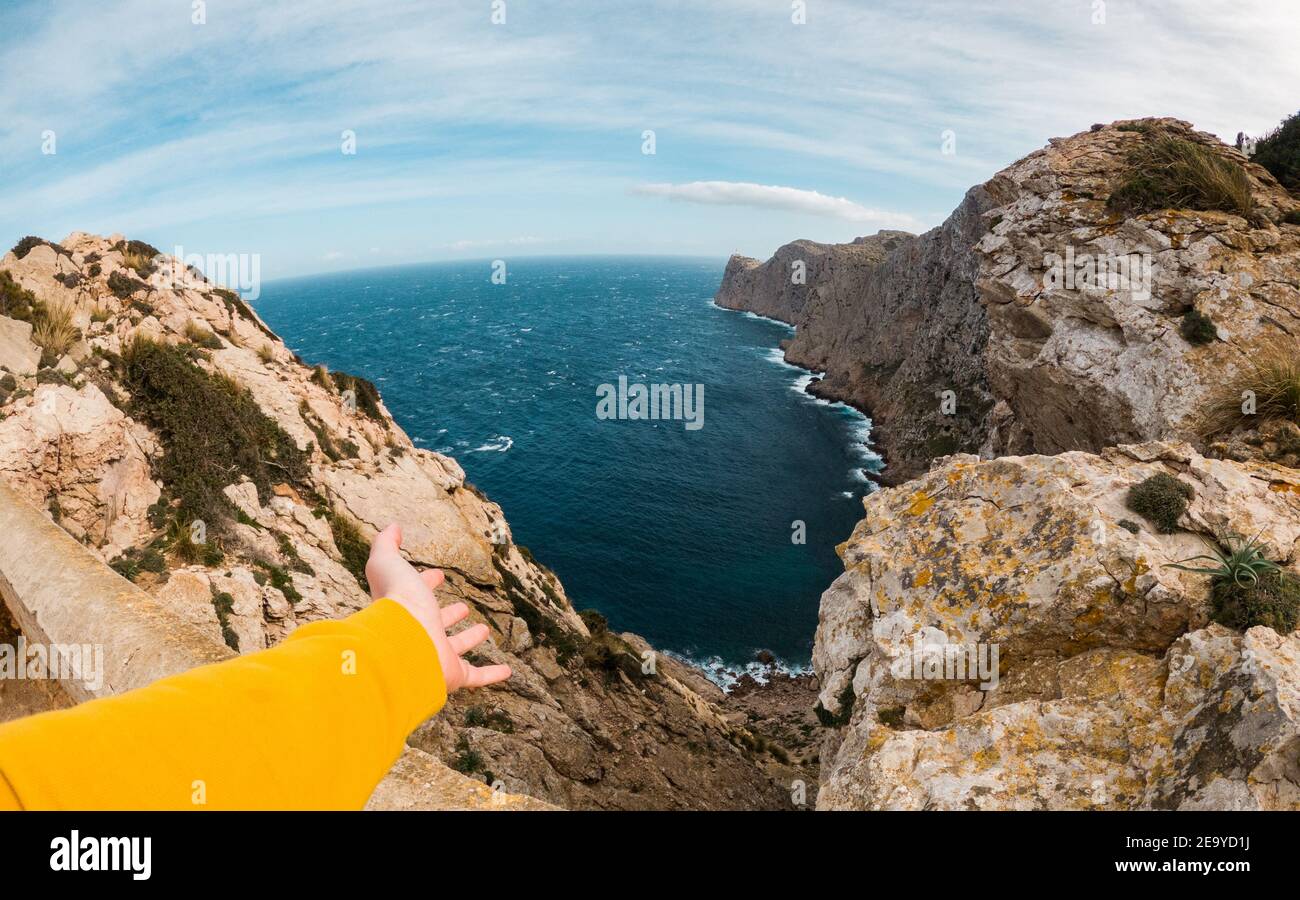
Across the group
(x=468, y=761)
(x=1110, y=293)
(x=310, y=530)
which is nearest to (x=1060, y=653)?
(x=468, y=761)

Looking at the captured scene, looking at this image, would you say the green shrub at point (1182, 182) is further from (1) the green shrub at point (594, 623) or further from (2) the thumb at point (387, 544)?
(1) the green shrub at point (594, 623)

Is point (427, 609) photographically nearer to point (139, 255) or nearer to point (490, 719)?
point (490, 719)

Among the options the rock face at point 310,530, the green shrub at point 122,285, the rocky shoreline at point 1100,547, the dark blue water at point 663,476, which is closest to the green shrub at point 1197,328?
the rocky shoreline at point 1100,547

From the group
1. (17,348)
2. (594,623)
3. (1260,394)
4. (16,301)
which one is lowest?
(594,623)

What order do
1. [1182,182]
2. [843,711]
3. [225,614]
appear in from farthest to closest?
[1182,182] → [225,614] → [843,711]

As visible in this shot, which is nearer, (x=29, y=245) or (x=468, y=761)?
(x=468, y=761)

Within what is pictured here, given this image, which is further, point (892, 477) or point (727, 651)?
point (892, 477)
